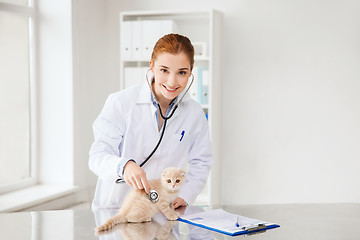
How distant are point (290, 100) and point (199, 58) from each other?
898mm

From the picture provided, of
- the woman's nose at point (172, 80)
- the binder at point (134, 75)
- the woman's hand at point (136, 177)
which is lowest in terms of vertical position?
the woman's hand at point (136, 177)

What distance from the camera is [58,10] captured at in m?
3.56

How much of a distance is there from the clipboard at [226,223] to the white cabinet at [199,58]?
2079mm

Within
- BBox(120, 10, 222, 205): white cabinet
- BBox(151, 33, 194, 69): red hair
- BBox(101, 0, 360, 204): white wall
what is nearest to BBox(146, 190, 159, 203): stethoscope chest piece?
BBox(151, 33, 194, 69): red hair

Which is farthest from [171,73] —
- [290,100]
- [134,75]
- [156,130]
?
[290,100]

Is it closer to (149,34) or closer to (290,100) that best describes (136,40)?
(149,34)

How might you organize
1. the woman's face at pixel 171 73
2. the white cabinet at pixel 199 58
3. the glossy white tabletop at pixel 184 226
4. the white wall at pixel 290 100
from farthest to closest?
the white wall at pixel 290 100
the white cabinet at pixel 199 58
the woman's face at pixel 171 73
the glossy white tabletop at pixel 184 226

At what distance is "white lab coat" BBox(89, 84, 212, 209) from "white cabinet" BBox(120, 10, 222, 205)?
182 cm

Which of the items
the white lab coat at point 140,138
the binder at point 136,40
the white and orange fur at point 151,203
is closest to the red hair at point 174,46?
the white lab coat at point 140,138

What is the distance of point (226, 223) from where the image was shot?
1.44 metres

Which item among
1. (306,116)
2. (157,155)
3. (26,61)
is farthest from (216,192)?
(157,155)

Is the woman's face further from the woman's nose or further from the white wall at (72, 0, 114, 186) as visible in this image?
the white wall at (72, 0, 114, 186)

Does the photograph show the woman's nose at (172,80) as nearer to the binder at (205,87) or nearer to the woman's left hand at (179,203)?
the woman's left hand at (179,203)

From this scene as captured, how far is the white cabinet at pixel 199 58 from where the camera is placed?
3598mm
